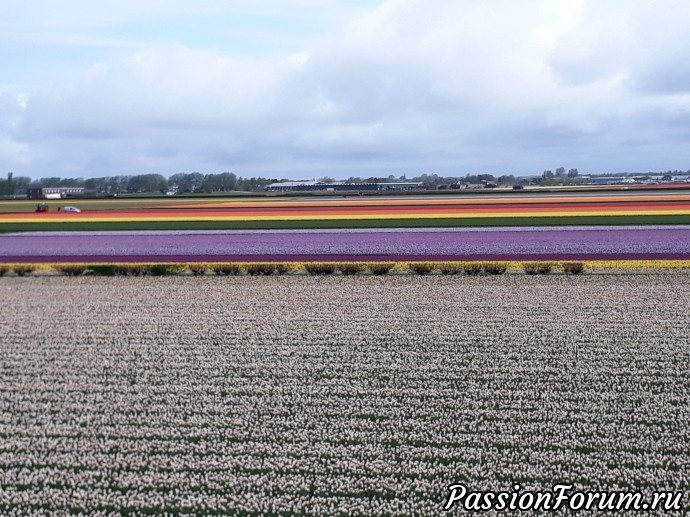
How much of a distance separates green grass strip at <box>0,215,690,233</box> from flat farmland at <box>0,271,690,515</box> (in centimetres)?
1755

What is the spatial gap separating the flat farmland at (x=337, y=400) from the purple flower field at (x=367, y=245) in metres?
7.00

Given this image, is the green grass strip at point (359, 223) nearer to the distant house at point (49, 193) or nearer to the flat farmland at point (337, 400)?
the flat farmland at point (337, 400)

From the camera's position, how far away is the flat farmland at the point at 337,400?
825 cm

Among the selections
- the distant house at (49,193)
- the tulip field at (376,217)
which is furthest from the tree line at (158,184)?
the tulip field at (376,217)

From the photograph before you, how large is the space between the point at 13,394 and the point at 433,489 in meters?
6.86

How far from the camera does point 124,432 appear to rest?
32.3ft

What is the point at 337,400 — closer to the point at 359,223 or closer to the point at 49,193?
the point at 359,223

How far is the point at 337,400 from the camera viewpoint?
35.7 feet

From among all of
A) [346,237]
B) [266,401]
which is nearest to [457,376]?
[266,401]

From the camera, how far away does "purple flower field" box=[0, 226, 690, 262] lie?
84.7 ft

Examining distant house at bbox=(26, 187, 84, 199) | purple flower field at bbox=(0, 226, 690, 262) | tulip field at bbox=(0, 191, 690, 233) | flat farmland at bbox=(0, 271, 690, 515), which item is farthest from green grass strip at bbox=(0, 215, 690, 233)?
distant house at bbox=(26, 187, 84, 199)

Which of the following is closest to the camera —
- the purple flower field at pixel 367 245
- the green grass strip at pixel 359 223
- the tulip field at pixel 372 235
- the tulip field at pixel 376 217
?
the purple flower field at pixel 367 245

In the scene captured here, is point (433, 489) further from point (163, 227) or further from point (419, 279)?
point (163, 227)

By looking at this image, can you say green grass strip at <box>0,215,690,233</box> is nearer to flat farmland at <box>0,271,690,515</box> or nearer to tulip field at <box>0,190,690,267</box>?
tulip field at <box>0,190,690,267</box>
